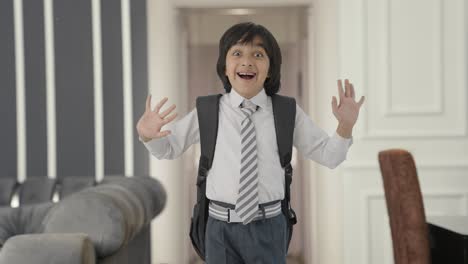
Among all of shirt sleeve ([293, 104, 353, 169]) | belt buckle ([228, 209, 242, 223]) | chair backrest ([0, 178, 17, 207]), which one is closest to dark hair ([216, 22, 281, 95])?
shirt sleeve ([293, 104, 353, 169])

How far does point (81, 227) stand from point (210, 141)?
2.00ft

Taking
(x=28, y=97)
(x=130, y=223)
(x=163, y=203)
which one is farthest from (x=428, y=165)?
(x=28, y=97)

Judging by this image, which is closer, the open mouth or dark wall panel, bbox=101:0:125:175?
the open mouth

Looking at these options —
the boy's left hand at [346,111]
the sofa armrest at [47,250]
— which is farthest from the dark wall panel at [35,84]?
the boy's left hand at [346,111]

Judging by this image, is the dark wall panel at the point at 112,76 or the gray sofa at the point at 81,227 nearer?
the gray sofa at the point at 81,227

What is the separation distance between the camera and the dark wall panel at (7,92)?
4.24 meters

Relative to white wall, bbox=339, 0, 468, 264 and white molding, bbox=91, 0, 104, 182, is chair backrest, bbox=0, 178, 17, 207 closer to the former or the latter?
white molding, bbox=91, 0, 104, 182

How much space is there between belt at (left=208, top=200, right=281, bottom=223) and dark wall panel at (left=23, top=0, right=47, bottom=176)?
269 cm

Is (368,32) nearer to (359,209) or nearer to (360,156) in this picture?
(360,156)

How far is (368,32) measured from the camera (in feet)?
12.4

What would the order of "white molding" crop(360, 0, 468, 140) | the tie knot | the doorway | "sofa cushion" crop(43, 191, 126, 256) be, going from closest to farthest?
the tie knot
"sofa cushion" crop(43, 191, 126, 256)
"white molding" crop(360, 0, 468, 140)
the doorway

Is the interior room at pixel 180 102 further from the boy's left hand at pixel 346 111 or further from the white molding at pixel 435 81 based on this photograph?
the boy's left hand at pixel 346 111

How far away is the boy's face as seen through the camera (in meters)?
1.76

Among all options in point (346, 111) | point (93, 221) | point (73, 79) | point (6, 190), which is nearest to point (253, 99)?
point (346, 111)
